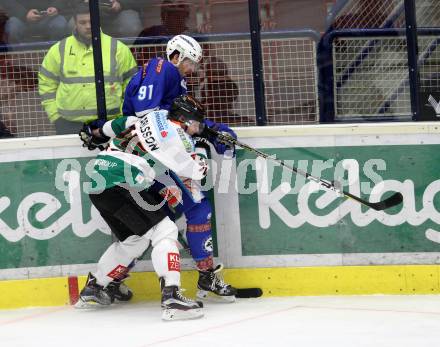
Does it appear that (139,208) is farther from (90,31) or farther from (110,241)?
(90,31)

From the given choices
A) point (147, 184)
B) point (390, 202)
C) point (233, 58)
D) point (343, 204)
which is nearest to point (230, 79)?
point (233, 58)

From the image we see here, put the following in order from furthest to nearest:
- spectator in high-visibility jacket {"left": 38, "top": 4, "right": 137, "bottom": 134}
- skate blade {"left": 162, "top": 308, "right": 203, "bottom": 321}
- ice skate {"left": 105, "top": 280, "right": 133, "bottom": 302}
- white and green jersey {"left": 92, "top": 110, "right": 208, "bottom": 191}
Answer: spectator in high-visibility jacket {"left": 38, "top": 4, "right": 137, "bottom": 134}, ice skate {"left": 105, "top": 280, "right": 133, "bottom": 302}, white and green jersey {"left": 92, "top": 110, "right": 208, "bottom": 191}, skate blade {"left": 162, "top": 308, "right": 203, "bottom": 321}

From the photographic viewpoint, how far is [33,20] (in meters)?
6.02

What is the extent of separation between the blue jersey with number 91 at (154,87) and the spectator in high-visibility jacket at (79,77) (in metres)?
0.24

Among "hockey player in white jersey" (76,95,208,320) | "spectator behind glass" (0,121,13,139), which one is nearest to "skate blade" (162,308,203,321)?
"hockey player in white jersey" (76,95,208,320)

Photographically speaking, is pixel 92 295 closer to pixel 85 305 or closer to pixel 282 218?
pixel 85 305

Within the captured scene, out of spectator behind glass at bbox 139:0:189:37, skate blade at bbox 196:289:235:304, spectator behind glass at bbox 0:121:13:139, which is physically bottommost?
skate blade at bbox 196:289:235:304

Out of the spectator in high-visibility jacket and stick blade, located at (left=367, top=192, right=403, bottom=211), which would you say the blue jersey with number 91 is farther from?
stick blade, located at (left=367, top=192, right=403, bottom=211)

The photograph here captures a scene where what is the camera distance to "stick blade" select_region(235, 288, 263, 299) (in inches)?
235

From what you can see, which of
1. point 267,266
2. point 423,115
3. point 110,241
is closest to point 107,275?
point 110,241

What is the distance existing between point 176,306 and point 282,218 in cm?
91

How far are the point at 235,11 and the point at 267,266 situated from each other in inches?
57.4

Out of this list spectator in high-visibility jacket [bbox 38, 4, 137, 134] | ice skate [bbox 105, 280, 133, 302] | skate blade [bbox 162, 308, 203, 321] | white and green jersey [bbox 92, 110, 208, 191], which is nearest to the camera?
skate blade [bbox 162, 308, 203, 321]

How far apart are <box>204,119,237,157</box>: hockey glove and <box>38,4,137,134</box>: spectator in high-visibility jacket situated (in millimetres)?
595
